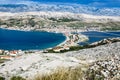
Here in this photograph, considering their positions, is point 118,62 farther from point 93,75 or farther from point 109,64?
point 93,75

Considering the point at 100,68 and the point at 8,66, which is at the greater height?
the point at 100,68

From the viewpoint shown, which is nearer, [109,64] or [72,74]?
[109,64]

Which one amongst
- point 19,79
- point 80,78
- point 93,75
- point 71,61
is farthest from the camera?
point 71,61

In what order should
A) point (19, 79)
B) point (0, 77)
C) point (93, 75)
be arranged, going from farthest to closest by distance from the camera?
point (0, 77)
point (19, 79)
point (93, 75)

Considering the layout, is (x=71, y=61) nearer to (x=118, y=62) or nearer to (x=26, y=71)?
(x=26, y=71)

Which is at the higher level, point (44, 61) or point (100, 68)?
point (100, 68)

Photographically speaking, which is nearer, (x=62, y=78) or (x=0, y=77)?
(x=62, y=78)

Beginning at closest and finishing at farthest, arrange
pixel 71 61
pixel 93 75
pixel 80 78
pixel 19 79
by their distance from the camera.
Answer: pixel 93 75 < pixel 80 78 < pixel 19 79 < pixel 71 61

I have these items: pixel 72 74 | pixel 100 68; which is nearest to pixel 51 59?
pixel 72 74

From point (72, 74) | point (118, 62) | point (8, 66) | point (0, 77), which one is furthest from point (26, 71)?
point (118, 62)
